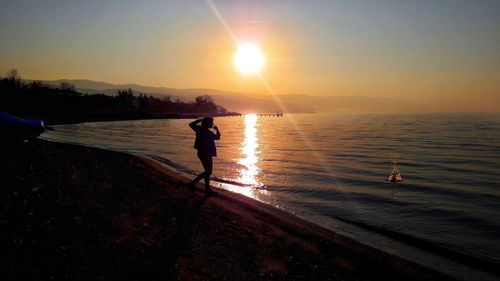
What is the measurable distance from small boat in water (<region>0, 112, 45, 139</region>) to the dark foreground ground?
22.8m

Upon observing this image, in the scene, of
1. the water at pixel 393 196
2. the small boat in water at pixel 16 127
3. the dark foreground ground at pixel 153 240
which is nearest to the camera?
the dark foreground ground at pixel 153 240

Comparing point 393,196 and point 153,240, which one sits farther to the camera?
point 393,196

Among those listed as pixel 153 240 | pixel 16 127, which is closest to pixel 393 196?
pixel 153 240

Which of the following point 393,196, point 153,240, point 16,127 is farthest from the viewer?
point 16,127

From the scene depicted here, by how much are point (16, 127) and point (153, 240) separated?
106 ft

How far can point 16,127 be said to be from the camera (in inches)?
1297

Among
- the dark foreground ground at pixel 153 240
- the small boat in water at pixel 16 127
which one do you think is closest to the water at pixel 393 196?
the dark foreground ground at pixel 153 240

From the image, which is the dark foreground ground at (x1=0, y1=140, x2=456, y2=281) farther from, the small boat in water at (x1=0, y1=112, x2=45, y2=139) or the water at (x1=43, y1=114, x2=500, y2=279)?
the small boat in water at (x1=0, y1=112, x2=45, y2=139)

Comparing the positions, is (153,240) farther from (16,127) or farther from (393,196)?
(16,127)

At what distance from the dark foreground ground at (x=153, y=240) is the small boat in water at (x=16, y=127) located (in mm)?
22796

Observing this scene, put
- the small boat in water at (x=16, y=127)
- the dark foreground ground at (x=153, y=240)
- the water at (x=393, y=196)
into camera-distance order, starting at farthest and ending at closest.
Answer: the small boat in water at (x=16, y=127)
the water at (x=393, y=196)
the dark foreground ground at (x=153, y=240)

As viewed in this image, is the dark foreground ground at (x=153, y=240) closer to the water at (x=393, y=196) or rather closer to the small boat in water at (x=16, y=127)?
the water at (x=393, y=196)

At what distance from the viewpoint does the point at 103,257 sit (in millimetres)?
5855

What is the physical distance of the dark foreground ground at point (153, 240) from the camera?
5629 millimetres
